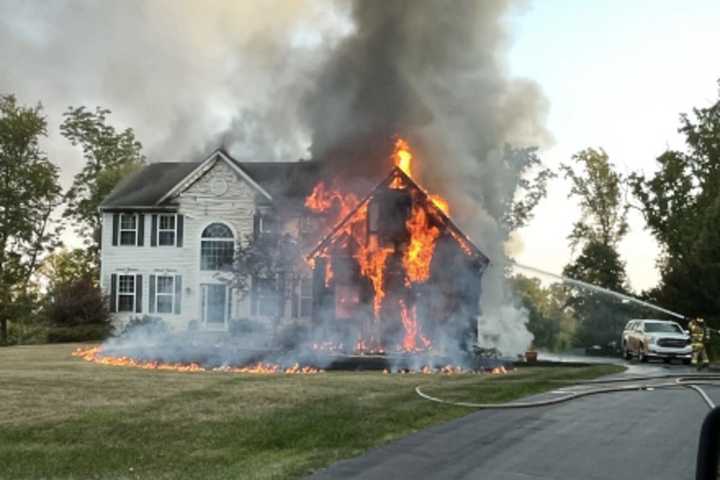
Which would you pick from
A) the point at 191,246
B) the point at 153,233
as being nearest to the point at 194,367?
the point at 191,246

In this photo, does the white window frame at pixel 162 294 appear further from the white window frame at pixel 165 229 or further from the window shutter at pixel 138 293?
the white window frame at pixel 165 229

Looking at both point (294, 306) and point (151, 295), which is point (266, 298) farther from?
point (151, 295)

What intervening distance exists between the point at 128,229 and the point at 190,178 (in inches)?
168

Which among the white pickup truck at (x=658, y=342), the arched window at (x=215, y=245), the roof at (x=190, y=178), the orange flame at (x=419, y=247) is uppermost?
the roof at (x=190, y=178)

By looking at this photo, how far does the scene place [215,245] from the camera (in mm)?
37406

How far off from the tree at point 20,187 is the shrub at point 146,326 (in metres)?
13.6

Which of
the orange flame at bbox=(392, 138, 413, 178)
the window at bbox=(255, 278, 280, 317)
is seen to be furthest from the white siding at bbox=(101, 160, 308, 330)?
the orange flame at bbox=(392, 138, 413, 178)

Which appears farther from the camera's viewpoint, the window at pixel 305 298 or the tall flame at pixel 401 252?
the window at pixel 305 298

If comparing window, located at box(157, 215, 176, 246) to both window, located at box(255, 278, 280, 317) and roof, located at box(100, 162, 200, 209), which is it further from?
window, located at box(255, 278, 280, 317)

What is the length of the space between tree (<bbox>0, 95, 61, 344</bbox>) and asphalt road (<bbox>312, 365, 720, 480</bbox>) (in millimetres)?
41393

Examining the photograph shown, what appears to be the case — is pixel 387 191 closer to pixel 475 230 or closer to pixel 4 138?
pixel 475 230

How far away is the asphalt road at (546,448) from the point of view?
764 cm

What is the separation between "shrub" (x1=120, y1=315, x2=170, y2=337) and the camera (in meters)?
34.0

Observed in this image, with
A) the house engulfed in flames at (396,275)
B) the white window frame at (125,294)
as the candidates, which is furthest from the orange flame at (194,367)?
the white window frame at (125,294)
